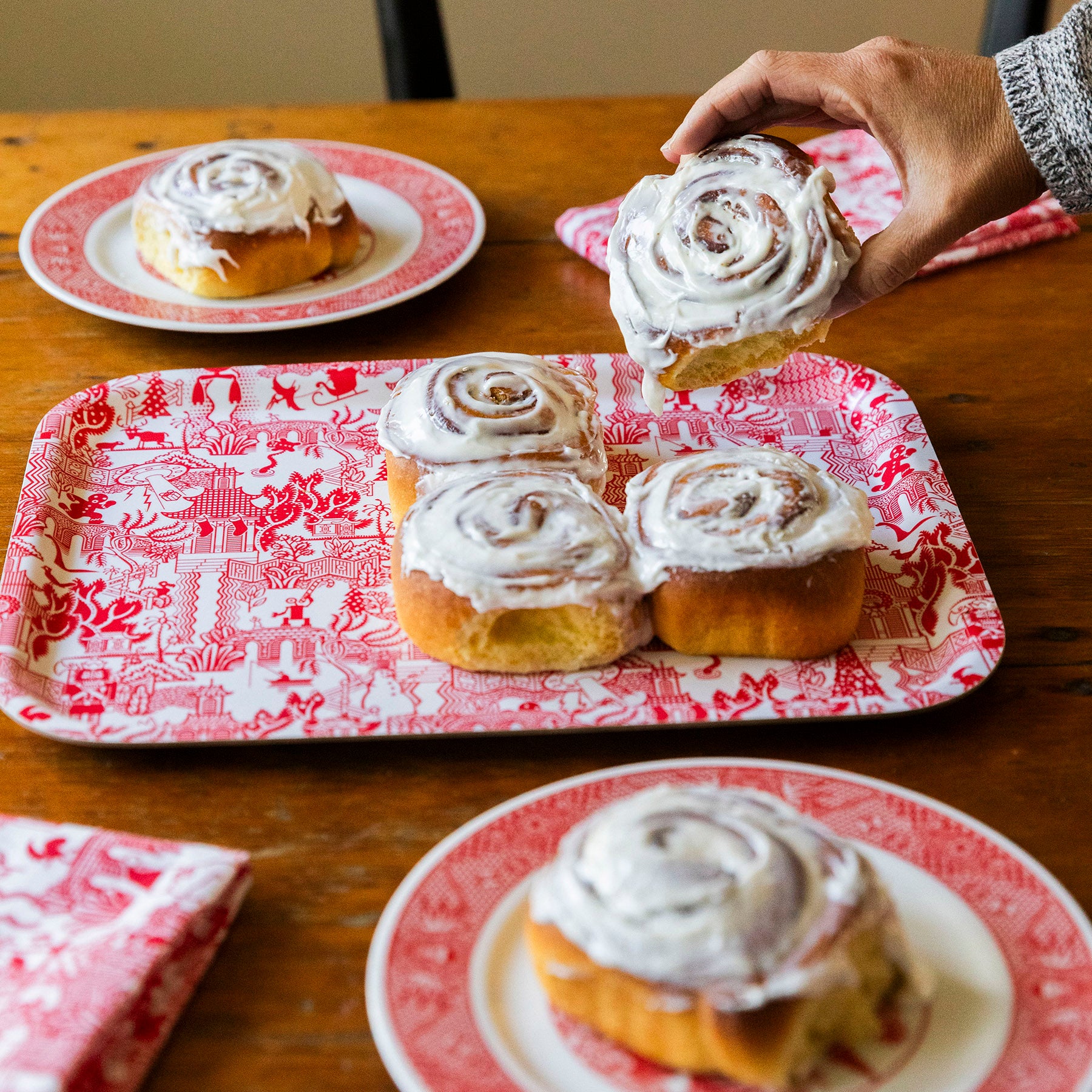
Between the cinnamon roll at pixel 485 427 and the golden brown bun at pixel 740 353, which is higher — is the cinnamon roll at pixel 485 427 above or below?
below

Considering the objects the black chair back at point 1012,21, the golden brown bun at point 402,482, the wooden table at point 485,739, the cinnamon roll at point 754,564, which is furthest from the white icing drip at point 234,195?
the black chair back at point 1012,21

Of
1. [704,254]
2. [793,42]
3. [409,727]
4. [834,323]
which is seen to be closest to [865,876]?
[409,727]

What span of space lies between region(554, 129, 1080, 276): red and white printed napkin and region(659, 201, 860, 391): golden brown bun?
46cm

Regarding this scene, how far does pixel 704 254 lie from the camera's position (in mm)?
→ 1237

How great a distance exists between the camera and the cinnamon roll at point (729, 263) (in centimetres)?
123

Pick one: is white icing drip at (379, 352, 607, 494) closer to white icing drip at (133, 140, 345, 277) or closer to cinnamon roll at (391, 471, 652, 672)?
cinnamon roll at (391, 471, 652, 672)

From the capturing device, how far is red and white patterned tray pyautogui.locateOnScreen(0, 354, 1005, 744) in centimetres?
107

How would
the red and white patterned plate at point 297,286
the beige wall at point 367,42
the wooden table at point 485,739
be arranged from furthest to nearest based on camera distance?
the beige wall at point 367,42 → the red and white patterned plate at point 297,286 → the wooden table at point 485,739

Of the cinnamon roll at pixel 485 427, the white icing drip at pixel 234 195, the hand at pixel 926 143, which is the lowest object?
the cinnamon roll at pixel 485 427

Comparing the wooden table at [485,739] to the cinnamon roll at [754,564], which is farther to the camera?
the cinnamon roll at [754,564]

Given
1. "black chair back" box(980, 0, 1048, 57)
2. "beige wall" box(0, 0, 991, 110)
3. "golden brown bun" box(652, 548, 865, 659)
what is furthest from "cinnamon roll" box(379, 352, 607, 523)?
"beige wall" box(0, 0, 991, 110)

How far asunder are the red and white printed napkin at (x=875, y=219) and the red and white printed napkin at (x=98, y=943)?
108 cm

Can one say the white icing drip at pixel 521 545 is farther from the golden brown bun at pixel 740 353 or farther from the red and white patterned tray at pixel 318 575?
the golden brown bun at pixel 740 353

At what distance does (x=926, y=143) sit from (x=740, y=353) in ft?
0.84
